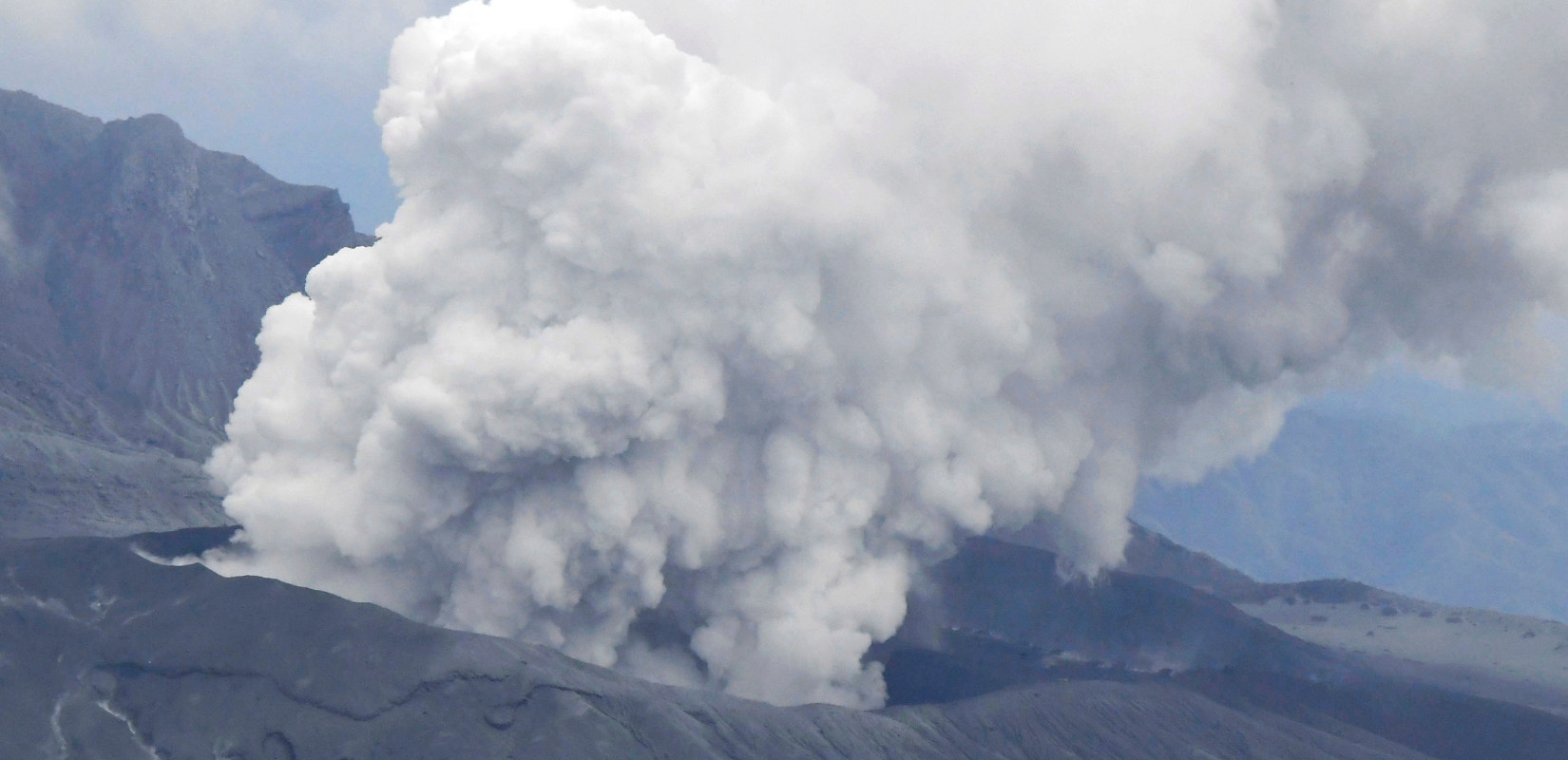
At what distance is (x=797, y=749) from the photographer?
47.7 metres

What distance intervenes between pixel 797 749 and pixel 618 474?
13.3 metres

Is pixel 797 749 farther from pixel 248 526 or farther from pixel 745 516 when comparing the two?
pixel 248 526

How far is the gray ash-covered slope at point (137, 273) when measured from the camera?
97875 millimetres

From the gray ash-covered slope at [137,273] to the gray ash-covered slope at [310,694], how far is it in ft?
105

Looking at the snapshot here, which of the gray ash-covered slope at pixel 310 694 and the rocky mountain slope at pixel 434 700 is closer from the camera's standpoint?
the gray ash-covered slope at pixel 310 694

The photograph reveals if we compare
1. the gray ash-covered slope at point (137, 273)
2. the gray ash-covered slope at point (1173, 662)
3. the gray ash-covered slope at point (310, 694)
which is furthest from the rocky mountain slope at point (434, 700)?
the gray ash-covered slope at point (137, 273)

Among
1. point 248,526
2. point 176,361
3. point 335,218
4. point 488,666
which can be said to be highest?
point 335,218

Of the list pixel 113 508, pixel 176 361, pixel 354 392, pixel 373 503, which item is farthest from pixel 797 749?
pixel 176 361

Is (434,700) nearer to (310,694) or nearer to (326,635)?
(310,694)

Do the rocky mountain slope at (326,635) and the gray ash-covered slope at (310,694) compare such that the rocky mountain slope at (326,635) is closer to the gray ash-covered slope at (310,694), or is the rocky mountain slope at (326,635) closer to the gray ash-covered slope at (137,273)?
the gray ash-covered slope at (310,694)

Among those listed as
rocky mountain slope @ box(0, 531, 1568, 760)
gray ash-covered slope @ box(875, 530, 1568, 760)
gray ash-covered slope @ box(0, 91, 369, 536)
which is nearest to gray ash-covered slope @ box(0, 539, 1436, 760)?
rocky mountain slope @ box(0, 531, 1568, 760)

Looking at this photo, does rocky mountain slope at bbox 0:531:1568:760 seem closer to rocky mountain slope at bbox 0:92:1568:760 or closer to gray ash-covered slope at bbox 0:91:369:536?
rocky mountain slope at bbox 0:92:1568:760

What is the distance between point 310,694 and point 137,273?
82329 millimetres

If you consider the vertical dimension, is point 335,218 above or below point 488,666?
above
